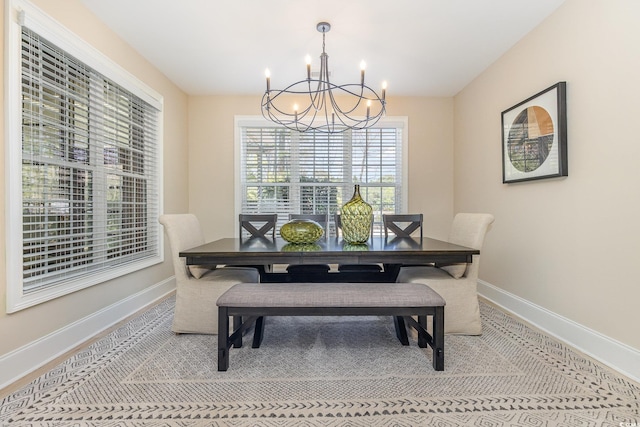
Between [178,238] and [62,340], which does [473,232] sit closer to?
[178,238]

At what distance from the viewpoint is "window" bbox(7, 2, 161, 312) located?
6.10 feet

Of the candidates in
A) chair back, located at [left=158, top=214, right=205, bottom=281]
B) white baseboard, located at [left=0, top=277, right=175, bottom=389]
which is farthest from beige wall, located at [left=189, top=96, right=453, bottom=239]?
chair back, located at [left=158, top=214, right=205, bottom=281]

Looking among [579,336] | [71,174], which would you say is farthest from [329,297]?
[71,174]

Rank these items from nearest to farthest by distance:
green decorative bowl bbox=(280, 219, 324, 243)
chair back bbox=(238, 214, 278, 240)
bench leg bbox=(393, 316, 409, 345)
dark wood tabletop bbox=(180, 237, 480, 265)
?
dark wood tabletop bbox=(180, 237, 480, 265)
bench leg bbox=(393, 316, 409, 345)
green decorative bowl bbox=(280, 219, 324, 243)
chair back bbox=(238, 214, 278, 240)

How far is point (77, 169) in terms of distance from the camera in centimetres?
231

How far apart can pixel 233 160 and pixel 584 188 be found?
145 inches

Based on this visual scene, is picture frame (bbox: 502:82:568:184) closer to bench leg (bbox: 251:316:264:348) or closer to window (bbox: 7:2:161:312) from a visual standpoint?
bench leg (bbox: 251:316:264:348)

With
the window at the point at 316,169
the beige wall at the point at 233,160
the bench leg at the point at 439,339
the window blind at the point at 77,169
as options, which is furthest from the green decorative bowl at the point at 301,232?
the beige wall at the point at 233,160

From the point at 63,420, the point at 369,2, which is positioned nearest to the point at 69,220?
the point at 63,420

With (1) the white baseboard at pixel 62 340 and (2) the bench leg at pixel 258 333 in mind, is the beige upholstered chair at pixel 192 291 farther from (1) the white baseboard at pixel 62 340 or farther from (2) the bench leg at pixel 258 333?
(1) the white baseboard at pixel 62 340

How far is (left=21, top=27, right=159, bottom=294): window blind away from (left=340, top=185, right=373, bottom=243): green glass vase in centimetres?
202

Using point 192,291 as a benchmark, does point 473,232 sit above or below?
above

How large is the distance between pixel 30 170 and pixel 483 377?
2972mm

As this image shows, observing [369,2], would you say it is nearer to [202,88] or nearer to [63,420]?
[202,88]
